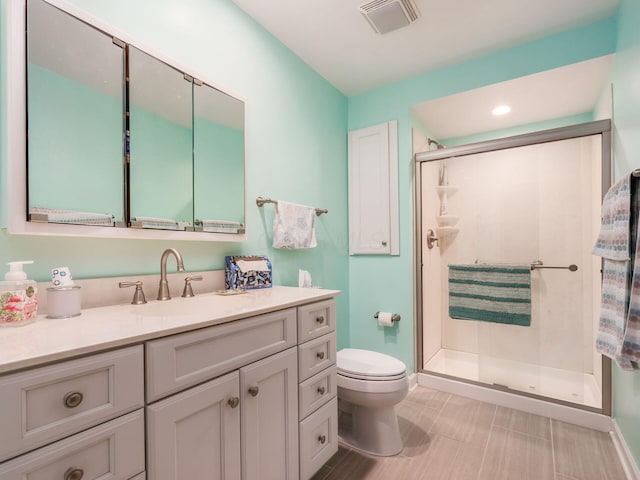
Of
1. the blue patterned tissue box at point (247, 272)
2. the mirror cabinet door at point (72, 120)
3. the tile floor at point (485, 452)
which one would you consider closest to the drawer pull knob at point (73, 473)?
the mirror cabinet door at point (72, 120)

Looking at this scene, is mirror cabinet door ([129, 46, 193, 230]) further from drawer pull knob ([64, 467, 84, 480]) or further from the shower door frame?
the shower door frame

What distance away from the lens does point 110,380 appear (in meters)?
0.76

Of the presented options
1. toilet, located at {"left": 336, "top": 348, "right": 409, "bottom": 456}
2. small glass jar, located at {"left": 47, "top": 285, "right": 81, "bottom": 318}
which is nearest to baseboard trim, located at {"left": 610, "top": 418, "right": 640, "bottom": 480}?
toilet, located at {"left": 336, "top": 348, "right": 409, "bottom": 456}

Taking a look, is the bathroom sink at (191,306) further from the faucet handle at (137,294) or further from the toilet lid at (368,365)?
the toilet lid at (368,365)

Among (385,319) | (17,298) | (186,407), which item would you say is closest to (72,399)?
(186,407)

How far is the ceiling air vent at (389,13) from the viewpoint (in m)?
1.72

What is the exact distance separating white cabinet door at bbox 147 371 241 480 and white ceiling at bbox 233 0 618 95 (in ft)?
6.37

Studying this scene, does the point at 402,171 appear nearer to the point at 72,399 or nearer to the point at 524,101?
the point at 524,101

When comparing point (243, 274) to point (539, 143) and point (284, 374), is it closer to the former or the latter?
point (284, 374)

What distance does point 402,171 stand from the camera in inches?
101

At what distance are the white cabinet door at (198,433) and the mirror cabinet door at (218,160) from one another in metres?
0.81

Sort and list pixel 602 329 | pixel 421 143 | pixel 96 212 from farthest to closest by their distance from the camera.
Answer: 1. pixel 421 143
2. pixel 602 329
3. pixel 96 212

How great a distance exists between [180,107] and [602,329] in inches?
83.9

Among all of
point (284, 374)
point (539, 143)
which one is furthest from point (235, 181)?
point (539, 143)
